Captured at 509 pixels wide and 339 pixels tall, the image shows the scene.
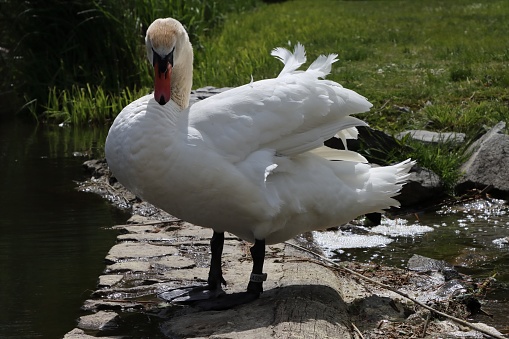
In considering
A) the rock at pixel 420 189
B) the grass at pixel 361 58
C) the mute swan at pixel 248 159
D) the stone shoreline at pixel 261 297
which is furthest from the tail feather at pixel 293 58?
the grass at pixel 361 58

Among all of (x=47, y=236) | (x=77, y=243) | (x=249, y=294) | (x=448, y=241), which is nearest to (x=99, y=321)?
(x=249, y=294)

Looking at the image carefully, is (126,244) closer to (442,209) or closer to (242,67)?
(442,209)

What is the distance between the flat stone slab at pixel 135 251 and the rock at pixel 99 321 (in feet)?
2.72

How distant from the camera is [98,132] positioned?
10.7 meters

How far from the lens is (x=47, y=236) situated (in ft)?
20.3

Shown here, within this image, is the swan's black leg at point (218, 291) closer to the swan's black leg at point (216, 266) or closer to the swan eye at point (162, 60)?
the swan's black leg at point (216, 266)

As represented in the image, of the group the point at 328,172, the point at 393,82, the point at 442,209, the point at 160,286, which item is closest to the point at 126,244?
the point at 160,286

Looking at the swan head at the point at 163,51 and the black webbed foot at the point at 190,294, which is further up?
the swan head at the point at 163,51

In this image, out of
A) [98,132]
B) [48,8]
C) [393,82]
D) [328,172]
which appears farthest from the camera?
[48,8]

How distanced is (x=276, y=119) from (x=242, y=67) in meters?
6.63

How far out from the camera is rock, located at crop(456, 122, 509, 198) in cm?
709

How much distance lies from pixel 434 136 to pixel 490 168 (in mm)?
700

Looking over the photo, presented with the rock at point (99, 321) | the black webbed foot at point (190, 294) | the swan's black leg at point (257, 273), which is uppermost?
the swan's black leg at point (257, 273)

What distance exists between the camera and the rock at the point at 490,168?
7.09 meters
